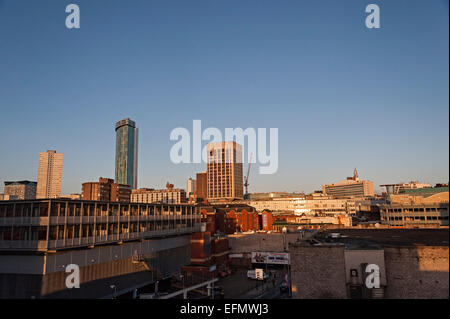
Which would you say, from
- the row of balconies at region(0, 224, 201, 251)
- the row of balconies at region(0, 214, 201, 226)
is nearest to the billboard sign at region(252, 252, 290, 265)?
the row of balconies at region(0, 224, 201, 251)

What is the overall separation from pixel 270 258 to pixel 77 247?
4531 centimetres

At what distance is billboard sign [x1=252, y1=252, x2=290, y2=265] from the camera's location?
76250 millimetres

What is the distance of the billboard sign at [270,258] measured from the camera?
76.2 meters

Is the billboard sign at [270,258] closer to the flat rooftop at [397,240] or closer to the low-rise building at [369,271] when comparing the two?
the flat rooftop at [397,240]

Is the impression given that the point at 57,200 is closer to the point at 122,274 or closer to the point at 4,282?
the point at 4,282

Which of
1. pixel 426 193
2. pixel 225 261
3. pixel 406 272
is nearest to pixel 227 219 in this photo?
pixel 225 261

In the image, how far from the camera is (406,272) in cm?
3081

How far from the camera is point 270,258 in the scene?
78562mm

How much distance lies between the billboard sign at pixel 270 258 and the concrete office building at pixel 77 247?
2470cm

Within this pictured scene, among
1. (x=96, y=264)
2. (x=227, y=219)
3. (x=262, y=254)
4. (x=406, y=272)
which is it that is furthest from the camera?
(x=227, y=219)

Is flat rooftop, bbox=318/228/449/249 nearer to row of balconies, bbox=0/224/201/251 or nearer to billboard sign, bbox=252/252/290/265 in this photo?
billboard sign, bbox=252/252/290/265
